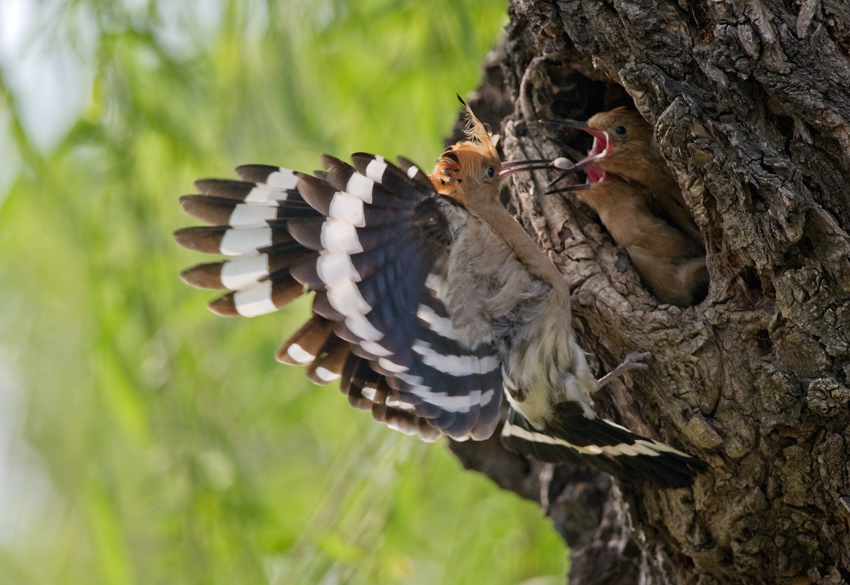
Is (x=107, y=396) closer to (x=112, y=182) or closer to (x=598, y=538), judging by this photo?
(x=112, y=182)

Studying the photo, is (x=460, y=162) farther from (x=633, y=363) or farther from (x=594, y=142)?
(x=633, y=363)

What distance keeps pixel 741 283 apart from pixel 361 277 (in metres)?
0.93

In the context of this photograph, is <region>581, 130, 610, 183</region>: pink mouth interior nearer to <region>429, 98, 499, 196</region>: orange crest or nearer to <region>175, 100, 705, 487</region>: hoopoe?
<region>175, 100, 705, 487</region>: hoopoe

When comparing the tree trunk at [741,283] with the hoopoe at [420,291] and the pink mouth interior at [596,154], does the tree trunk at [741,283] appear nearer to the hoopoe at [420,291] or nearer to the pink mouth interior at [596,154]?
the hoopoe at [420,291]

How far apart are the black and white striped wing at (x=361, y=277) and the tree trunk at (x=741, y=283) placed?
0.44m

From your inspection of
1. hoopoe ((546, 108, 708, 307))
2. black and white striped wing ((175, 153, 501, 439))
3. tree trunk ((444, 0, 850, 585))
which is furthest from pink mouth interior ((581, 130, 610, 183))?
black and white striped wing ((175, 153, 501, 439))

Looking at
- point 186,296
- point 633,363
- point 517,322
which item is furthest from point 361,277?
point 186,296

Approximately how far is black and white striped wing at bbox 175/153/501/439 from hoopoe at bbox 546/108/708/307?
55 centimetres

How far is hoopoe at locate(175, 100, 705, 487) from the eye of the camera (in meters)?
2.14

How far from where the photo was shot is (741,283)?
2.17 metres

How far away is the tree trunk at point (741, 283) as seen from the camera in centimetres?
203

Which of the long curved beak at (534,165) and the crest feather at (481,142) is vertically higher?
the crest feather at (481,142)

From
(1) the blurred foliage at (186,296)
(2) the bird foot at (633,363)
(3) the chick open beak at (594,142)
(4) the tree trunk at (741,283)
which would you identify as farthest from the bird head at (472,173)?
(1) the blurred foliage at (186,296)

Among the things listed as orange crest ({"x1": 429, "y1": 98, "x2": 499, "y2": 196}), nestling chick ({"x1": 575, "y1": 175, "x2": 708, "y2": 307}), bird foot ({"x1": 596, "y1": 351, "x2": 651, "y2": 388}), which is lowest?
bird foot ({"x1": 596, "y1": 351, "x2": 651, "y2": 388})
